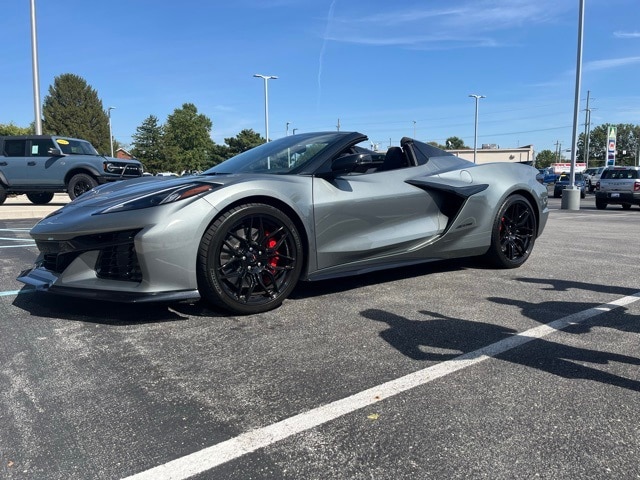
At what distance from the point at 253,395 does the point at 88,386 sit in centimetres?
82

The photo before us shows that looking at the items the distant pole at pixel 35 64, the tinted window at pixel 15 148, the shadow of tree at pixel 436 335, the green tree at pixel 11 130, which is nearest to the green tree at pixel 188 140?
the green tree at pixel 11 130

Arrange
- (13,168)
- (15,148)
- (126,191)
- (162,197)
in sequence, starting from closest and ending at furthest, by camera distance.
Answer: (162,197) → (126,191) → (13,168) → (15,148)

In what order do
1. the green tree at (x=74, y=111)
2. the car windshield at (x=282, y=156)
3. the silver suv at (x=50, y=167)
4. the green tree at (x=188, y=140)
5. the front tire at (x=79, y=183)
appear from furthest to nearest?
the green tree at (x=188, y=140) < the green tree at (x=74, y=111) < the silver suv at (x=50, y=167) < the front tire at (x=79, y=183) < the car windshield at (x=282, y=156)

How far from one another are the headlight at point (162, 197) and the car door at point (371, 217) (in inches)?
34.2

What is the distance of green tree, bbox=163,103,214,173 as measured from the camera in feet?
235

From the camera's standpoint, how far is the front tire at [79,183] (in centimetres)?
1298

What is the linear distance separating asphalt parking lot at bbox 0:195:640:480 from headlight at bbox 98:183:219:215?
0.78 m

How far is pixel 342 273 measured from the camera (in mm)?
3902

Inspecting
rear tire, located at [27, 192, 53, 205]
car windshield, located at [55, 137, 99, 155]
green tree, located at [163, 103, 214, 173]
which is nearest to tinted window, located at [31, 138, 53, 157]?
car windshield, located at [55, 137, 99, 155]

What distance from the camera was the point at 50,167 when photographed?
43.5ft

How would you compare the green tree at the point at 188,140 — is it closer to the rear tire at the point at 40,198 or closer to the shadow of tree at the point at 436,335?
the rear tire at the point at 40,198

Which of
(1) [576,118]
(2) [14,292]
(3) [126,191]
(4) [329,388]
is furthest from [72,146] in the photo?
(1) [576,118]

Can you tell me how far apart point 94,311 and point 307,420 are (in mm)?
2190

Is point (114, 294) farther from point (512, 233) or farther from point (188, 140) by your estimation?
point (188, 140)
